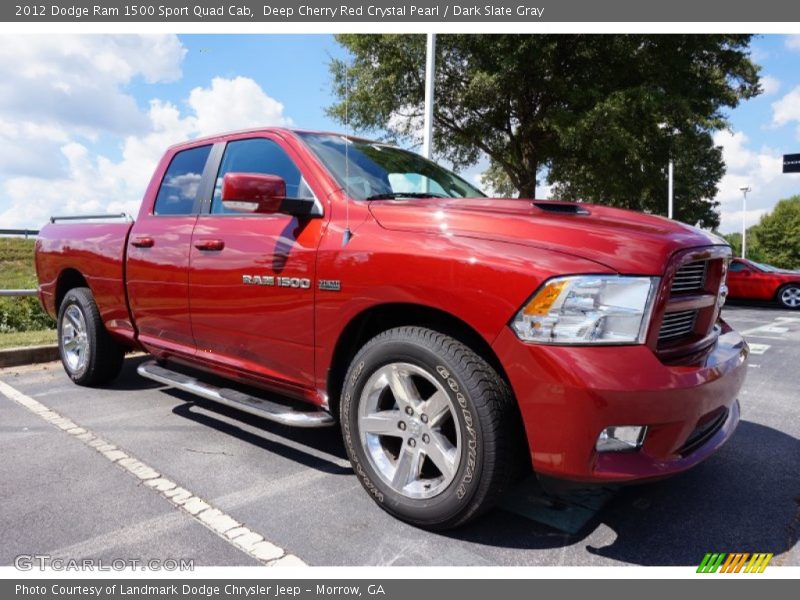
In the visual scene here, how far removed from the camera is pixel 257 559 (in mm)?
2326

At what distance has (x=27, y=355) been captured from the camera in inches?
238

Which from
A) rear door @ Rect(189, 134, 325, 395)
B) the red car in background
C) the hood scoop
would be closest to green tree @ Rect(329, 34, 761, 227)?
the red car in background

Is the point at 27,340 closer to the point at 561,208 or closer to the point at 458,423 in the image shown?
the point at 458,423

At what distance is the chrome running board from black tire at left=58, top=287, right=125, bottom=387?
943mm

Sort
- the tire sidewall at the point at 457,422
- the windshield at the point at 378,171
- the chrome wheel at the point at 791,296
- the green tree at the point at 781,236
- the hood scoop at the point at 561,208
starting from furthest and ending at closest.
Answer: the green tree at the point at 781,236
the chrome wheel at the point at 791,296
the windshield at the point at 378,171
the hood scoop at the point at 561,208
the tire sidewall at the point at 457,422

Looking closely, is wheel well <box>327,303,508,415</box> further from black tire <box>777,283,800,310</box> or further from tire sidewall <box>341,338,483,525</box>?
black tire <box>777,283,800,310</box>

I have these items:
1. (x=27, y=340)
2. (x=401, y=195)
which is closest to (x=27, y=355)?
(x=27, y=340)

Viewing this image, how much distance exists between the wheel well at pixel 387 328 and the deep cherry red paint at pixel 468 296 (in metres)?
0.04

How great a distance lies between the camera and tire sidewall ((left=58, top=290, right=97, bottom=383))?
4727 mm

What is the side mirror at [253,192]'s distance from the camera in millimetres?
2799

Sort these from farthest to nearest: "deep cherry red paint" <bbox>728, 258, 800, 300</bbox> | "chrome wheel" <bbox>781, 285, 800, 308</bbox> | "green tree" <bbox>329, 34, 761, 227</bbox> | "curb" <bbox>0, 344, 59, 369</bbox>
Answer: "deep cherry red paint" <bbox>728, 258, 800, 300</bbox> → "chrome wheel" <bbox>781, 285, 800, 308</bbox> → "green tree" <bbox>329, 34, 761, 227</bbox> → "curb" <bbox>0, 344, 59, 369</bbox>

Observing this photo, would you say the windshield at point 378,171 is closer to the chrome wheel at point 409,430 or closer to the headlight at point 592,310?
the chrome wheel at point 409,430

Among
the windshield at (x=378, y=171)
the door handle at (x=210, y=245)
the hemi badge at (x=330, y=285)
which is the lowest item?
the hemi badge at (x=330, y=285)

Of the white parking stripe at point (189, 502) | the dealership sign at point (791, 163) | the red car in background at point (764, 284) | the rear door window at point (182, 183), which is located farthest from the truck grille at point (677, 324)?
the dealership sign at point (791, 163)
